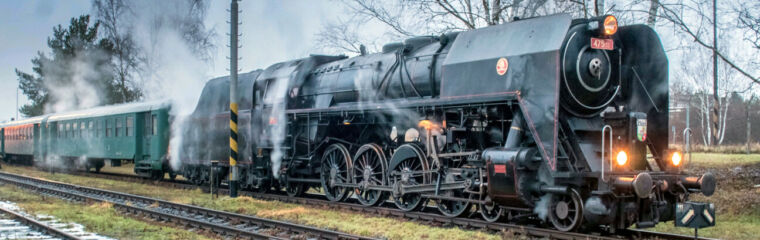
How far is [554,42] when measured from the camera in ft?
28.2

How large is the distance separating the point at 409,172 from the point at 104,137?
1695 centimetres

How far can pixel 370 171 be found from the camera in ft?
40.1

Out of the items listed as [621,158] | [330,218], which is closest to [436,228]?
[330,218]

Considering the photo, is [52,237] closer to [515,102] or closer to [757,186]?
[515,102]

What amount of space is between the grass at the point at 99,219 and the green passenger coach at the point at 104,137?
15.7ft

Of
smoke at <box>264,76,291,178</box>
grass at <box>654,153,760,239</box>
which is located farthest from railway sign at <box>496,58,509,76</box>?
smoke at <box>264,76,291,178</box>

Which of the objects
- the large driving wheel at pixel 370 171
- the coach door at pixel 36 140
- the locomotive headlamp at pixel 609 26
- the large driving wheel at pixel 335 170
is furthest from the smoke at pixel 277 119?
the coach door at pixel 36 140

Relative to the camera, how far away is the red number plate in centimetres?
895

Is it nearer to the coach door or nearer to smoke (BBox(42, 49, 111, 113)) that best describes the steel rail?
the coach door

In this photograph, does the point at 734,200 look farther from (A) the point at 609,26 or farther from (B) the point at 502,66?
(B) the point at 502,66

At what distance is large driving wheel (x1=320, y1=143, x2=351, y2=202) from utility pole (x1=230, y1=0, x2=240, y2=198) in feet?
8.58

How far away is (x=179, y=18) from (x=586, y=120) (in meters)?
14.4

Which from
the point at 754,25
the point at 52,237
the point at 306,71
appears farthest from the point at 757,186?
the point at 52,237

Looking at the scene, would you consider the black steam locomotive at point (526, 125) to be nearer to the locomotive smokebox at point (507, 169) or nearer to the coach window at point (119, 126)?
the locomotive smokebox at point (507, 169)
